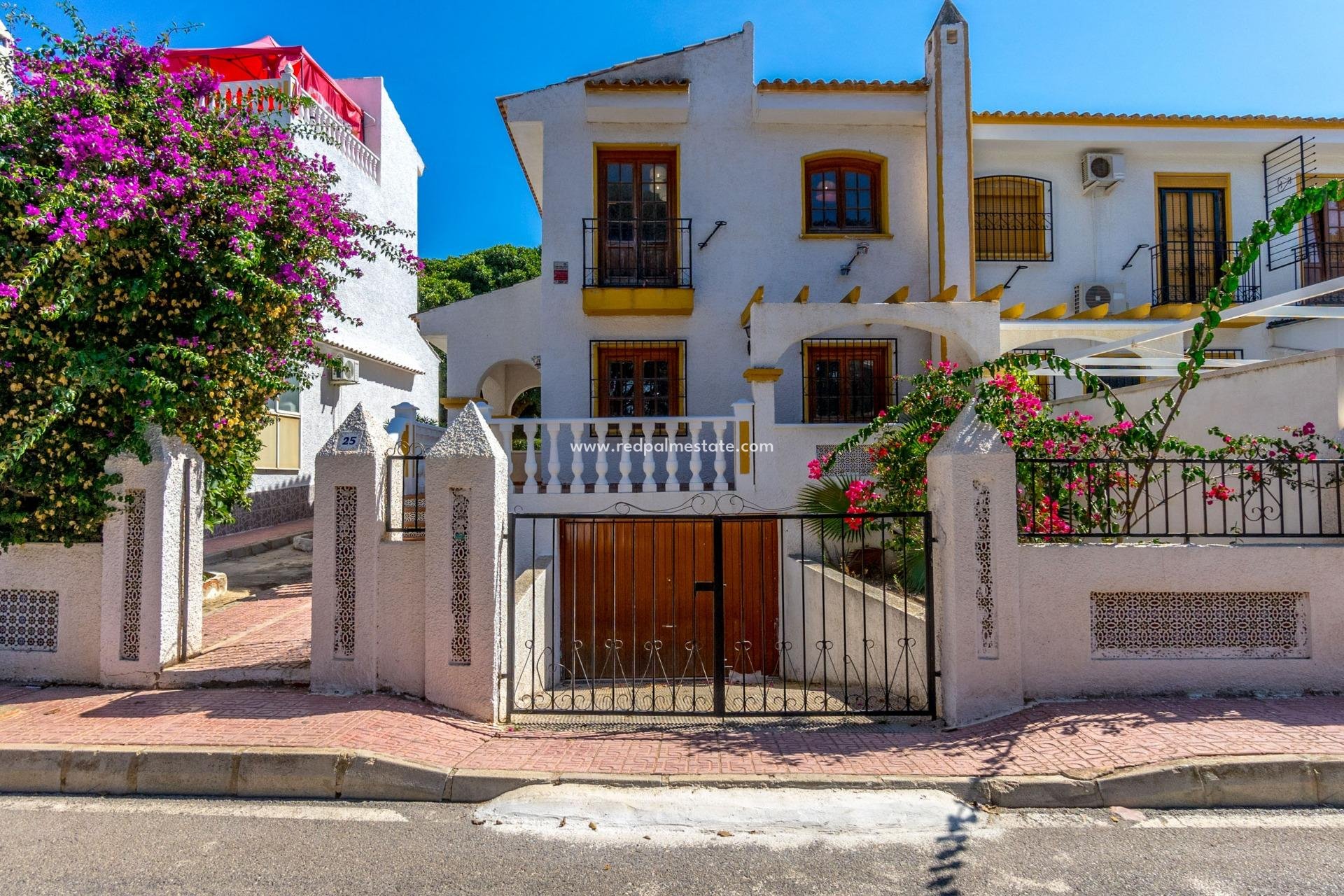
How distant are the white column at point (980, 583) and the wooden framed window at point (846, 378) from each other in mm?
5913

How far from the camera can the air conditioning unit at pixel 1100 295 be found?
10.9 meters

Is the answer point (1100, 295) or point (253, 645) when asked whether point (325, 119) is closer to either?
point (253, 645)

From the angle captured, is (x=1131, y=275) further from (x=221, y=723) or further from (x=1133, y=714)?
(x=221, y=723)

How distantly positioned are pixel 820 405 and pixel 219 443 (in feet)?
25.5

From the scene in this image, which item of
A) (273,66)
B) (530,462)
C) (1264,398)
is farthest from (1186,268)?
(273,66)

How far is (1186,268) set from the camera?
36.9 feet

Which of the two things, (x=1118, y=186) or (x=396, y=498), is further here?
(x=1118, y=186)

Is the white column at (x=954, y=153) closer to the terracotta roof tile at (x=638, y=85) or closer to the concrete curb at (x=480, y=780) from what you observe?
the terracotta roof tile at (x=638, y=85)

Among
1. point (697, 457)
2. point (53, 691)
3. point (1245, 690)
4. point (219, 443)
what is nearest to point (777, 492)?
point (697, 457)

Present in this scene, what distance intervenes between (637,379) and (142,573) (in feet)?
22.3

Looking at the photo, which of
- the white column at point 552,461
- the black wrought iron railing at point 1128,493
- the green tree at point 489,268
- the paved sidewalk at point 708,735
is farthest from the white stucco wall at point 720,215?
the green tree at point 489,268

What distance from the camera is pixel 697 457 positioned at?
8.36 meters

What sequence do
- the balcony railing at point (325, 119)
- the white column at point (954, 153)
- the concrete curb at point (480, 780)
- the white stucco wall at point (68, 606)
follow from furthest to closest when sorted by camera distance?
the balcony railing at point (325, 119) → the white column at point (954, 153) → the white stucco wall at point (68, 606) → the concrete curb at point (480, 780)

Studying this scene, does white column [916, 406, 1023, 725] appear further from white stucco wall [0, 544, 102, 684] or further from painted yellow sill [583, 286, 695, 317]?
painted yellow sill [583, 286, 695, 317]
